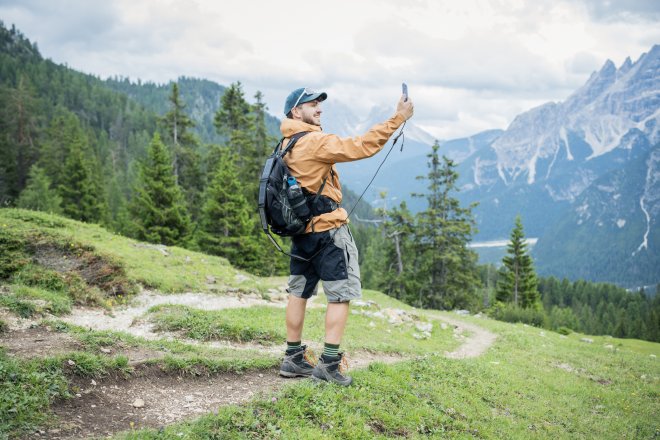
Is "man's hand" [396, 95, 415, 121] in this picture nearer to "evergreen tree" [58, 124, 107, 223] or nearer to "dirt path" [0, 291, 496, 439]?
"dirt path" [0, 291, 496, 439]

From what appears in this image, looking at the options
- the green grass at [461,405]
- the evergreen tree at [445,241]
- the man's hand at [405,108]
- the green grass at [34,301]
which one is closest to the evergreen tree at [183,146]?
the evergreen tree at [445,241]

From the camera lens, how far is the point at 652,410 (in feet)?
35.4

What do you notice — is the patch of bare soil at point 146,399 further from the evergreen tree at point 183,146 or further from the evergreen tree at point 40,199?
the evergreen tree at point 40,199

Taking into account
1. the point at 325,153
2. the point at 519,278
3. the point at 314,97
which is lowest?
the point at 519,278

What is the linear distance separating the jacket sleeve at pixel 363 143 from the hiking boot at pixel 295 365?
10.3 ft

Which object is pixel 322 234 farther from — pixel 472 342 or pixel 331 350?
pixel 472 342

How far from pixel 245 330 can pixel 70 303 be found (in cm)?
450

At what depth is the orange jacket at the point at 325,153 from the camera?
18.7 feet

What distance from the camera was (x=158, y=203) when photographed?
35.9 meters

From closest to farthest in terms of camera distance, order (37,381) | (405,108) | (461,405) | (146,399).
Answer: (37,381), (405,108), (146,399), (461,405)

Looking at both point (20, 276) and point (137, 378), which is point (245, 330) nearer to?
point (137, 378)

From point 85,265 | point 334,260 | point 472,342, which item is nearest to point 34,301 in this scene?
point 85,265

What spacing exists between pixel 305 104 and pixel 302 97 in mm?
106

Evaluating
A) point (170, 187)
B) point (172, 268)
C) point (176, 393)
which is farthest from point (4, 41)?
point (176, 393)
